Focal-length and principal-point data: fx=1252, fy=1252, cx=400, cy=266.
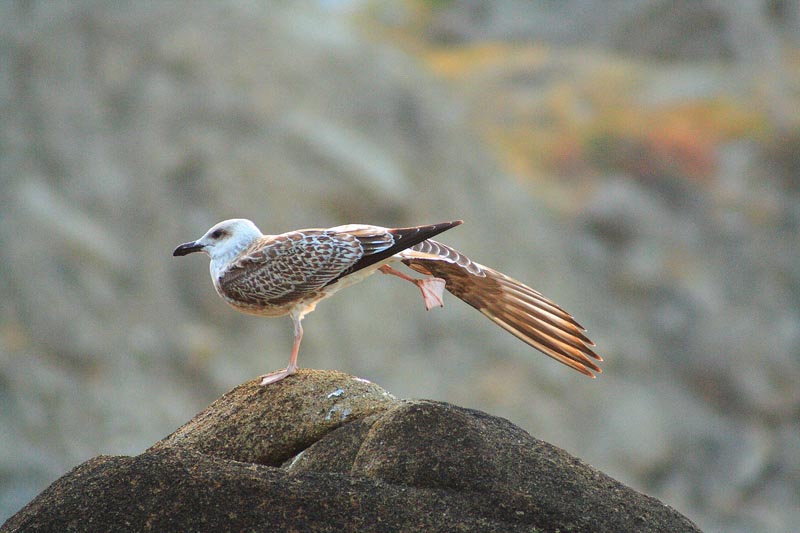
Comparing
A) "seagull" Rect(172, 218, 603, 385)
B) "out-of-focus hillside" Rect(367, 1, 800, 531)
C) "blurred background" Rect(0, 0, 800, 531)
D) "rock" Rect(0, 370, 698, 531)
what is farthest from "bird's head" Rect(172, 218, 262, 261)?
"out-of-focus hillside" Rect(367, 1, 800, 531)

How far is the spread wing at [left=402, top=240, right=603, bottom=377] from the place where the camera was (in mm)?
8844

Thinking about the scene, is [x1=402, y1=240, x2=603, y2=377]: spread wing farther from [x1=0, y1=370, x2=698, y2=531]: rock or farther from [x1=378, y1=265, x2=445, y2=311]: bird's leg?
[x1=0, y1=370, x2=698, y2=531]: rock

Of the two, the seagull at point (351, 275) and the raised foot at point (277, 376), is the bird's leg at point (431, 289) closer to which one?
the seagull at point (351, 275)

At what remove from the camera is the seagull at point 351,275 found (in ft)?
27.3

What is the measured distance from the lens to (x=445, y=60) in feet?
102

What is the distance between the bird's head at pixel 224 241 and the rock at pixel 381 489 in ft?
5.94

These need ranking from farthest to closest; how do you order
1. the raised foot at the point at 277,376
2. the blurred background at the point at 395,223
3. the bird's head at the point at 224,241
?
1. the blurred background at the point at 395,223
2. the bird's head at the point at 224,241
3. the raised foot at the point at 277,376

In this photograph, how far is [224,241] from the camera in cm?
873

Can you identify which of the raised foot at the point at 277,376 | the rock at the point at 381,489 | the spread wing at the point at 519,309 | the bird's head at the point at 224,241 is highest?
the spread wing at the point at 519,309

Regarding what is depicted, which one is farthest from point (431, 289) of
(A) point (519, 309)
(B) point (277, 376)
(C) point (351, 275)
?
(B) point (277, 376)

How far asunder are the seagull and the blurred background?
1258cm

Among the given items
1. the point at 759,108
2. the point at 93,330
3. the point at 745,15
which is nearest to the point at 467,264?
the point at 93,330

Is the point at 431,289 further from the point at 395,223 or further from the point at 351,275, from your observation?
the point at 395,223

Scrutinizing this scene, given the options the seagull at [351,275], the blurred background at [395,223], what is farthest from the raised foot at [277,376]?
the blurred background at [395,223]
